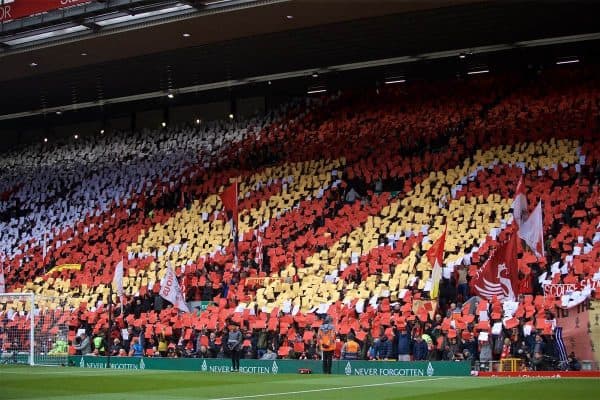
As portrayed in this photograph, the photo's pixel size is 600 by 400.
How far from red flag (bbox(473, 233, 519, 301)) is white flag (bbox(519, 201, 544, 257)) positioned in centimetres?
37

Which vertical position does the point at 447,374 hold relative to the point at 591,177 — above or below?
below

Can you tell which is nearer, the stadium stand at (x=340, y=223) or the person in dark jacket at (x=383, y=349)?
the person in dark jacket at (x=383, y=349)

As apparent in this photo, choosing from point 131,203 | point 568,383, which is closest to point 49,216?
point 131,203

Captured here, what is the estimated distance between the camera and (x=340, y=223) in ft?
113

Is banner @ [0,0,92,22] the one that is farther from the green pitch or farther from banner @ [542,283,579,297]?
banner @ [542,283,579,297]

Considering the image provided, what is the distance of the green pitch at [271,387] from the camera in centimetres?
1669

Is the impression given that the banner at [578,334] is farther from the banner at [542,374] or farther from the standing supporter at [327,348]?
the standing supporter at [327,348]

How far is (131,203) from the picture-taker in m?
42.5

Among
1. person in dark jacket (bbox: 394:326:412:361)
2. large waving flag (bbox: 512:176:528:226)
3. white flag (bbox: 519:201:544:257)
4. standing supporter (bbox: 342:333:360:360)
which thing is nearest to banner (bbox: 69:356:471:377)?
standing supporter (bbox: 342:333:360:360)

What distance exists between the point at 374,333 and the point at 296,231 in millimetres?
8596

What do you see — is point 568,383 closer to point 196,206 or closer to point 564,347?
point 564,347

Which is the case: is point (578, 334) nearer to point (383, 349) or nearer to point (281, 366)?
point (383, 349)

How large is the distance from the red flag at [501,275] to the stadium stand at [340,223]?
369mm

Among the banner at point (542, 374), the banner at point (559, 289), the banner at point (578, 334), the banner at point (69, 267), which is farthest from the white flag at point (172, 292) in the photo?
the banner at point (578, 334)
